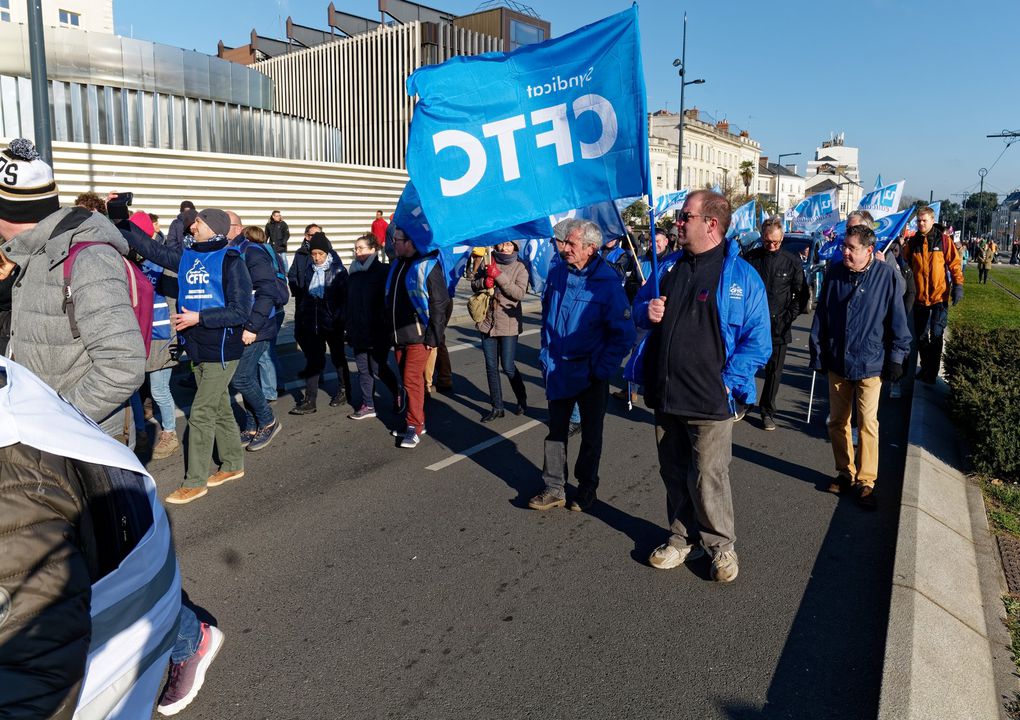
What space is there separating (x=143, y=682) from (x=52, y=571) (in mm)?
589

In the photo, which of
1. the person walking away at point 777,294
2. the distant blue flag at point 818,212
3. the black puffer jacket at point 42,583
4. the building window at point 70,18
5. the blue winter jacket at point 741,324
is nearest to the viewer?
the black puffer jacket at point 42,583

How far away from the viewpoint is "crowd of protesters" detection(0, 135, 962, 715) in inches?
120

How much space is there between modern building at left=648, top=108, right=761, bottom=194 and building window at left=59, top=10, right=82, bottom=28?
151 feet

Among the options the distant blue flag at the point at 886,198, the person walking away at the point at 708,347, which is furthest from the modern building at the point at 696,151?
the person walking away at the point at 708,347

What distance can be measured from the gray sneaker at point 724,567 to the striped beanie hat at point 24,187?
11.9 ft

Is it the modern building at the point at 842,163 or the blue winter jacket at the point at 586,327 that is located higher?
the modern building at the point at 842,163

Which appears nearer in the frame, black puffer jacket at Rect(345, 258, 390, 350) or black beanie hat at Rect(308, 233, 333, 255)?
black puffer jacket at Rect(345, 258, 390, 350)

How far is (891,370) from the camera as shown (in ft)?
17.4

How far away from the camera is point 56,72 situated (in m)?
20.0

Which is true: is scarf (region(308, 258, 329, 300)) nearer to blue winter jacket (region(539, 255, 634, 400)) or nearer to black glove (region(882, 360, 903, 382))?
blue winter jacket (region(539, 255, 634, 400))

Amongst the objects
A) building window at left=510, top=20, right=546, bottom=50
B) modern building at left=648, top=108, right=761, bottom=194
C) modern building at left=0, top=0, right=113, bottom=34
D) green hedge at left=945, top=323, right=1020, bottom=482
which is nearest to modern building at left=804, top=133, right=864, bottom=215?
modern building at left=648, top=108, right=761, bottom=194

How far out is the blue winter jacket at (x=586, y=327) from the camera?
4832 mm

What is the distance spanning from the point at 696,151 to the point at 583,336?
7990 cm

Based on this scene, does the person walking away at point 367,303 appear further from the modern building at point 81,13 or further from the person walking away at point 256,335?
the modern building at point 81,13
